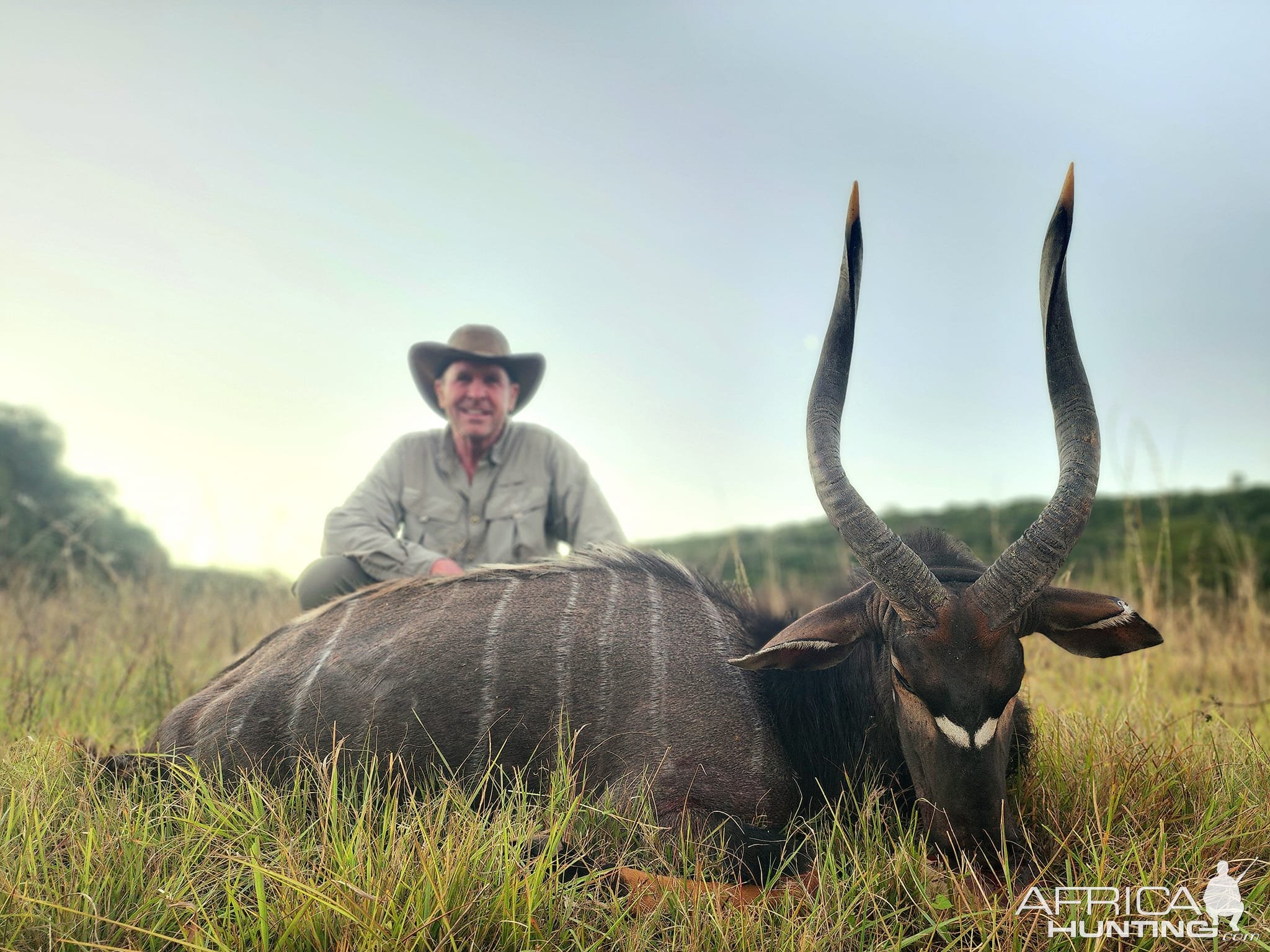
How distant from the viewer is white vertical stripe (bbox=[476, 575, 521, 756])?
355 cm

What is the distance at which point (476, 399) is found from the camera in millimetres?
6414

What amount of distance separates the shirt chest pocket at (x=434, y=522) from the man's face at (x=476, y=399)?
1.66 feet

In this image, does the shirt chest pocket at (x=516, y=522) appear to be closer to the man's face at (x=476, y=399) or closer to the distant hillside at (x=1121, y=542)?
the man's face at (x=476, y=399)

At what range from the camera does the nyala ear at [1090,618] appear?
10.4ft

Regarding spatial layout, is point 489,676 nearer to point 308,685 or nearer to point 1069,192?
point 308,685

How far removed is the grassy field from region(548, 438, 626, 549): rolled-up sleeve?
234cm

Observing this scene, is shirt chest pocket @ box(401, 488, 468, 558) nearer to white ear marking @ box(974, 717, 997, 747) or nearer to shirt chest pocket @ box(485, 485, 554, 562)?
shirt chest pocket @ box(485, 485, 554, 562)

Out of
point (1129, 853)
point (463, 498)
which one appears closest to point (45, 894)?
point (1129, 853)

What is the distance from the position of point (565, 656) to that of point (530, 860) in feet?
3.38

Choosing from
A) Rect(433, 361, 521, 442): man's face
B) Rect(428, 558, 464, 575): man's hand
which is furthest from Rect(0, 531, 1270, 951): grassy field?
Rect(433, 361, 521, 442): man's face

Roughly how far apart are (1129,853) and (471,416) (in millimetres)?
4665

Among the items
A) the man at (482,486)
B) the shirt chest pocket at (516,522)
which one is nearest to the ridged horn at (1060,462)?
the man at (482,486)

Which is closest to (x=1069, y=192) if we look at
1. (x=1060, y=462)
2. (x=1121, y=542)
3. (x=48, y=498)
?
(x=1060, y=462)

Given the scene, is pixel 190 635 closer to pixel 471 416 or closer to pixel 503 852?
pixel 471 416
